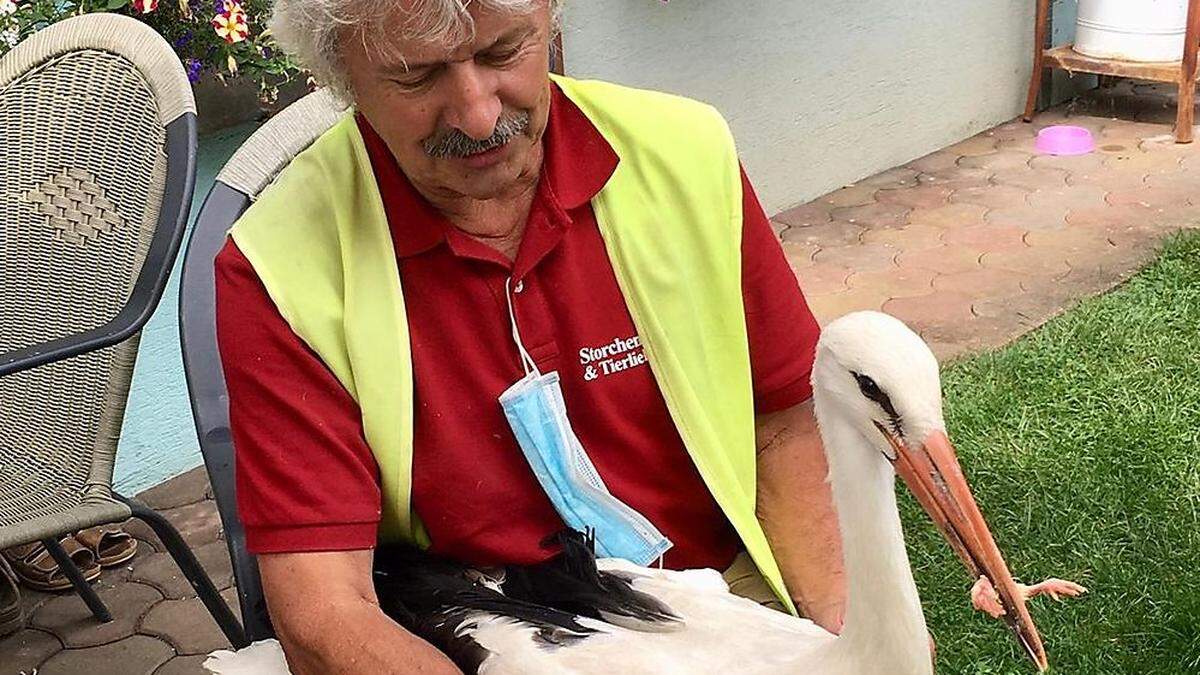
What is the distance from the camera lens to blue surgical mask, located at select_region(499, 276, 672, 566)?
1652mm

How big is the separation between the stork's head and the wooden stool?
4.80m

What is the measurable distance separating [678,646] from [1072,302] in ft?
10.5

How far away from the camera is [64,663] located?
3.02 m

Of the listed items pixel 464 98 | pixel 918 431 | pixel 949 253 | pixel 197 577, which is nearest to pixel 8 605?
pixel 197 577

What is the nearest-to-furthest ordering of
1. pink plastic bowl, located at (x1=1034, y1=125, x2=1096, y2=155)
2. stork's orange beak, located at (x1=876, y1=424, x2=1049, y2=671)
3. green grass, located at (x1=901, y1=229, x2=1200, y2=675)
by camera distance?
stork's orange beak, located at (x1=876, y1=424, x2=1049, y2=671)
green grass, located at (x1=901, y1=229, x2=1200, y2=675)
pink plastic bowl, located at (x1=1034, y1=125, x2=1096, y2=155)

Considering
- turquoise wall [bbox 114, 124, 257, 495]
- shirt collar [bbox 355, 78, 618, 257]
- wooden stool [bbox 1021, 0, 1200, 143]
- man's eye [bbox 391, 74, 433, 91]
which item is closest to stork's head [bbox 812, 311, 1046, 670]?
shirt collar [bbox 355, 78, 618, 257]

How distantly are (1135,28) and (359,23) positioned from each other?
5108 millimetres

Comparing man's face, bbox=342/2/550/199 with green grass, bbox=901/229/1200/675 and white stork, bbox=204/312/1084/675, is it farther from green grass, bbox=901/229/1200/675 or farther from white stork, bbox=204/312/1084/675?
green grass, bbox=901/229/1200/675

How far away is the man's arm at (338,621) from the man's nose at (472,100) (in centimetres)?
51

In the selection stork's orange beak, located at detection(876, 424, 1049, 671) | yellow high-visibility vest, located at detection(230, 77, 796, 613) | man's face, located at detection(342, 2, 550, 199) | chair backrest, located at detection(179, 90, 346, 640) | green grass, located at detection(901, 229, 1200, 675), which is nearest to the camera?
stork's orange beak, located at detection(876, 424, 1049, 671)

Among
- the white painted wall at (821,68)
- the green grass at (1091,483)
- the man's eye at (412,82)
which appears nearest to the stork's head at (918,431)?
the man's eye at (412,82)

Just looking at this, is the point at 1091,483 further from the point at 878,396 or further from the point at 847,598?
the point at 878,396

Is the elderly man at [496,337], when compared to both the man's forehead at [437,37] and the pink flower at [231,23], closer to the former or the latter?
the man's forehead at [437,37]

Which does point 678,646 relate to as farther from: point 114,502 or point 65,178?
point 65,178
